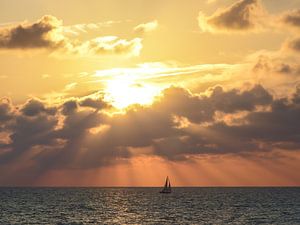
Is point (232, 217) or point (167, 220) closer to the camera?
point (167, 220)

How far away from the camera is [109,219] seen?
114250 millimetres

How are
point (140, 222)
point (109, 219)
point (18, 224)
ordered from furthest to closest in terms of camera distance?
1. point (109, 219)
2. point (140, 222)
3. point (18, 224)

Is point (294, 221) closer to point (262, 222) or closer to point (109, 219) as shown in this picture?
point (262, 222)

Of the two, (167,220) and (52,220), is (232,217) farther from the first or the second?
(52,220)

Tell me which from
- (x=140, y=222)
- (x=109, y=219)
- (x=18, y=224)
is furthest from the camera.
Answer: (x=109, y=219)

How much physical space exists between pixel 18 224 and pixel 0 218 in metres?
14.3

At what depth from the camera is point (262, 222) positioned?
107250mm

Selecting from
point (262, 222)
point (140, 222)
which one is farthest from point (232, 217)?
point (140, 222)

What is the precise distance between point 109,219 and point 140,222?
10624 mm

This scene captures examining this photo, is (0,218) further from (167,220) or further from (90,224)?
(167,220)

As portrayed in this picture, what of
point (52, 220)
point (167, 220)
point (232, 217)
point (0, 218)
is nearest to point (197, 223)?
point (167, 220)

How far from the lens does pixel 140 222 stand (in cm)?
10619

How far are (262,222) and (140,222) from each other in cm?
2475

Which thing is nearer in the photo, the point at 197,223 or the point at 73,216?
the point at 197,223
